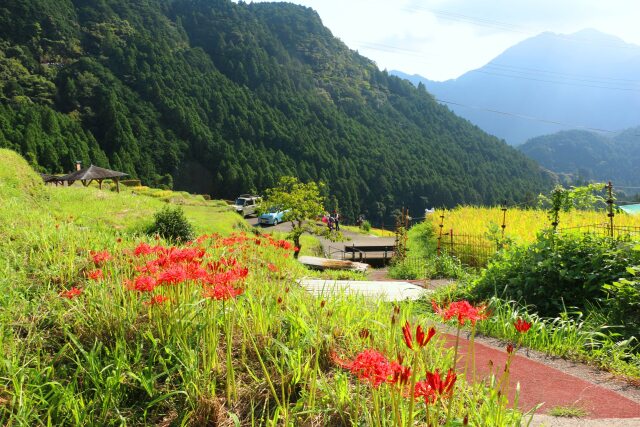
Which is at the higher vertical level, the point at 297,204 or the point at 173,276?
the point at 173,276

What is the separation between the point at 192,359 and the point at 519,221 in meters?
11.8

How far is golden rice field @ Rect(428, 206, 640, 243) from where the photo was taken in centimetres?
969

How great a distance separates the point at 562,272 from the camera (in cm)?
474

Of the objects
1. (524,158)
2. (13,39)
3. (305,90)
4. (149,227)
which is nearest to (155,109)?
(13,39)

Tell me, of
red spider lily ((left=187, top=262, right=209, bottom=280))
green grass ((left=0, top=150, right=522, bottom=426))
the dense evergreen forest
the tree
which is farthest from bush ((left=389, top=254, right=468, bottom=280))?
the dense evergreen forest

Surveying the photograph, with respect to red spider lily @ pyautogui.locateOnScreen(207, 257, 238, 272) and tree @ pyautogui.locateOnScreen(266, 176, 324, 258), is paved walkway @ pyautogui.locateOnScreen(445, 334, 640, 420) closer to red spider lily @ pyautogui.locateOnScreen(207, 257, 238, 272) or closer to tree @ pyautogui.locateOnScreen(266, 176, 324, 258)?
red spider lily @ pyautogui.locateOnScreen(207, 257, 238, 272)

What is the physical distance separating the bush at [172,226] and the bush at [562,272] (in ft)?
21.7

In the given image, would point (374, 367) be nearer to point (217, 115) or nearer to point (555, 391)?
point (555, 391)

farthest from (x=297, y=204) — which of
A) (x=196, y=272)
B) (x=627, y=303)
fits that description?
(x=196, y=272)

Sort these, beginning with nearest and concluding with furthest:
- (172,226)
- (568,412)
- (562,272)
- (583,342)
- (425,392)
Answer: (425,392) < (568,412) < (583,342) < (562,272) < (172,226)

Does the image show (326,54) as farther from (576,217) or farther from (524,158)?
(576,217)

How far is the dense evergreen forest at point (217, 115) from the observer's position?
6269cm

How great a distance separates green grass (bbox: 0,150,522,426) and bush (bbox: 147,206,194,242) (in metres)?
6.16

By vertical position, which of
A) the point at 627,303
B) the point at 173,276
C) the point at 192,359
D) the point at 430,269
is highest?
the point at 173,276
